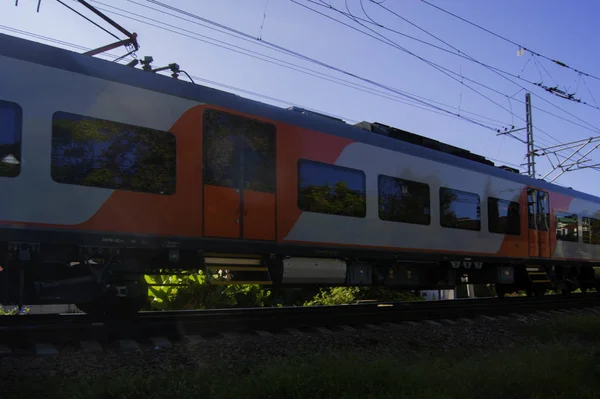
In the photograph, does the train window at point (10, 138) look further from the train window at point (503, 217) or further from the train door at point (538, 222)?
the train door at point (538, 222)

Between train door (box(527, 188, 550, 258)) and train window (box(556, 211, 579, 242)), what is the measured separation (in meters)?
0.63

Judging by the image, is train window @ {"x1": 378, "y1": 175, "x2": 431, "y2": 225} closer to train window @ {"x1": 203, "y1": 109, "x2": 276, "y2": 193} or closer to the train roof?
the train roof

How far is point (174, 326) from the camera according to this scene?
6.88m

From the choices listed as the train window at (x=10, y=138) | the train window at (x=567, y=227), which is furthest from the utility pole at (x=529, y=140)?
the train window at (x=10, y=138)

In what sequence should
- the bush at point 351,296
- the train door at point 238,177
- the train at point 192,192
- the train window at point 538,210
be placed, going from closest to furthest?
the train at point 192,192 < the train door at point 238,177 < the train window at point 538,210 < the bush at point 351,296

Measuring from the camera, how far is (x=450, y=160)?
1176 cm

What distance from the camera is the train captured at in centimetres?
613

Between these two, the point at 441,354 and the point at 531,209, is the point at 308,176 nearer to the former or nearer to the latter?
the point at 441,354

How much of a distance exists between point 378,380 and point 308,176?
4543mm

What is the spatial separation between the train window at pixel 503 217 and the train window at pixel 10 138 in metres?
10.00

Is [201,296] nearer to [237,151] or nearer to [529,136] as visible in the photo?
[237,151]

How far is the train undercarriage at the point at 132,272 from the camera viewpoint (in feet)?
20.6

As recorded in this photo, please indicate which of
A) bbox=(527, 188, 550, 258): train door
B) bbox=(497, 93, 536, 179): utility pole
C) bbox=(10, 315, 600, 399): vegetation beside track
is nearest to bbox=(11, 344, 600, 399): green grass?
bbox=(10, 315, 600, 399): vegetation beside track

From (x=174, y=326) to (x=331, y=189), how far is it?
358cm
